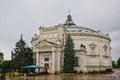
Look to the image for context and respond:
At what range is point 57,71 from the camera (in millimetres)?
54656

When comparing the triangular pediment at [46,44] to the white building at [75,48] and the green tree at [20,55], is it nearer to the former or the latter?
the white building at [75,48]

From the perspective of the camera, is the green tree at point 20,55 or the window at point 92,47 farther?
the window at point 92,47

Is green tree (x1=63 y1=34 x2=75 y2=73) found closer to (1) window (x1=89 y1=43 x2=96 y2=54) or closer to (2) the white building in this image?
(2) the white building

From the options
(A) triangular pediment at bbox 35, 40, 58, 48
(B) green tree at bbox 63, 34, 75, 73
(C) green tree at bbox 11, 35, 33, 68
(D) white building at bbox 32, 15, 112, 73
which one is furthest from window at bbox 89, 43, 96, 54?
(C) green tree at bbox 11, 35, 33, 68

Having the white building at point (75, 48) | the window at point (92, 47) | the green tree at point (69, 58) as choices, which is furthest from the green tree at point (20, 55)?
the window at point (92, 47)

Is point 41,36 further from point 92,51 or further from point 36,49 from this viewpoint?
point 92,51

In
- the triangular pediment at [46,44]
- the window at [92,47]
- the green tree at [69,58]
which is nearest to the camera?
the green tree at [69,58]

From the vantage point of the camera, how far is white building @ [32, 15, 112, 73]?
2192 inches

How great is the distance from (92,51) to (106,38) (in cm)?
844

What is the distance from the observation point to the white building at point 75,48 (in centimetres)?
5569

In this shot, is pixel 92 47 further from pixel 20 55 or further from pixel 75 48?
pixel 20 55

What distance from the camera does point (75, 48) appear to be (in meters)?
59.4

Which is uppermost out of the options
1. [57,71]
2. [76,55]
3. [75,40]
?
[75,40]

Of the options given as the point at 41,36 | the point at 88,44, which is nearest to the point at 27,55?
the point at 41,36
